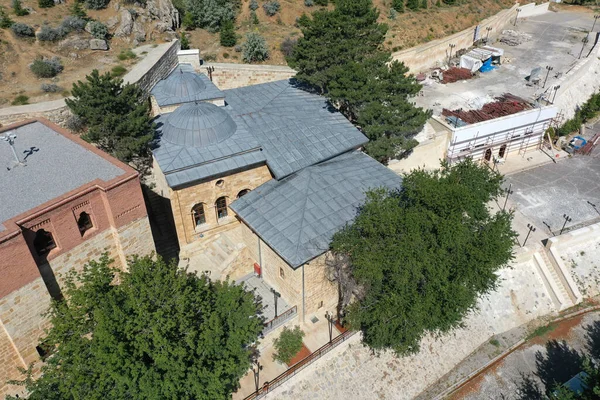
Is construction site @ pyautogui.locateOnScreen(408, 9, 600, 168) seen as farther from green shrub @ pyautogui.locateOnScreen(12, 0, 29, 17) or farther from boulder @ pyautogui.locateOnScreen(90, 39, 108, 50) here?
green shrub @ pyautogui.locateOnScreen(12, 0, 29, 17)

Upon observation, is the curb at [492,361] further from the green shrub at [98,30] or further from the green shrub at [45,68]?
the green shrub at [98,30]

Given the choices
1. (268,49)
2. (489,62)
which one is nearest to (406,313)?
(268,49)

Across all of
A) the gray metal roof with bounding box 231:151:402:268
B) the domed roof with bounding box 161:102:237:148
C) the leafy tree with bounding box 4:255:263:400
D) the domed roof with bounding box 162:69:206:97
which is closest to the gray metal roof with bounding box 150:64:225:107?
the domed roof with bounding box 162:69:206:97

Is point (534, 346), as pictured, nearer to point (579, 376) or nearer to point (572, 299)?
point (579, 376)

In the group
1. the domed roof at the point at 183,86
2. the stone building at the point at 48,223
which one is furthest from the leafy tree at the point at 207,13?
the stone building at the point at 48,223

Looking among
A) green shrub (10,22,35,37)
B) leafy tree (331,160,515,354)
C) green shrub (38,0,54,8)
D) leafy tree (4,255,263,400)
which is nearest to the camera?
leafy tree (4,255,263,400)

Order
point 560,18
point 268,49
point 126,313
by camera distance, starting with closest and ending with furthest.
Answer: point 126,313, point 268,49, point 560,18
